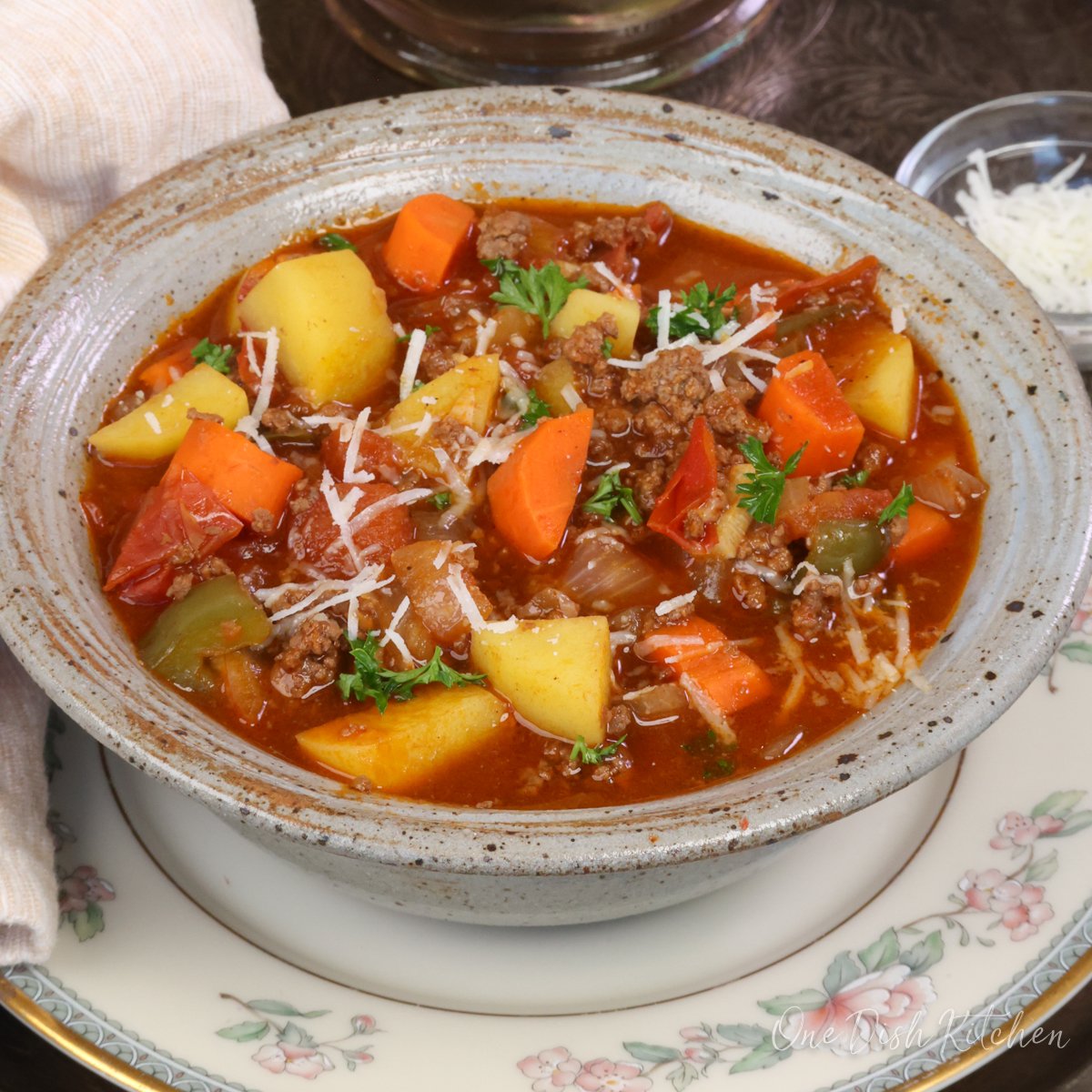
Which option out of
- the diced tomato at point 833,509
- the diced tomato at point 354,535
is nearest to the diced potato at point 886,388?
the diced tomato at point 833,509

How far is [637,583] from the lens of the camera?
292 centimetres

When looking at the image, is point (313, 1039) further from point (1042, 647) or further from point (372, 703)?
point (1042, 647)

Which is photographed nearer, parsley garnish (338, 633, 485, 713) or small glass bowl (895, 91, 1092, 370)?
parsley garnish (338, 633, 485, 713)

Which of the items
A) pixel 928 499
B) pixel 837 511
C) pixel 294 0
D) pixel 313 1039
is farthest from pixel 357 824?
pixel 294 0

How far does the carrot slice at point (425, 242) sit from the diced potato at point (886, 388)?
108 centimetres

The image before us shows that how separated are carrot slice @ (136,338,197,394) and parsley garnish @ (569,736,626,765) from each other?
1.37 meters

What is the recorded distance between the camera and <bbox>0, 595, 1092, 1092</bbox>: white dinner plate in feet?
8.90

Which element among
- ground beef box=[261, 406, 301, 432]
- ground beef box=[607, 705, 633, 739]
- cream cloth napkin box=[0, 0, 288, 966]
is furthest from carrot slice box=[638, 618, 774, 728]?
cream cloth napkin box=[0, 0, 288, 966]

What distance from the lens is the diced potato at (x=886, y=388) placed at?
321 cm

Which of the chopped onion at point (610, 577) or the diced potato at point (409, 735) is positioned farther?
the chopped onion at point (610, 577)

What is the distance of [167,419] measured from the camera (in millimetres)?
3145

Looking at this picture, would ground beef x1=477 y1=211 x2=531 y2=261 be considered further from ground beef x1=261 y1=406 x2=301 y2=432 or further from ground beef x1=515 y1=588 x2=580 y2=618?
ground beef x1=515 y1=588 x2=580 y2=618

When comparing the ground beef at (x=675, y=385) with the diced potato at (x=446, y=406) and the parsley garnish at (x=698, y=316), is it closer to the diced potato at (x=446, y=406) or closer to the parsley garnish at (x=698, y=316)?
the parsley garnish at (x=698, y=316)

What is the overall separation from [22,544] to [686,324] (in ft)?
5.19
